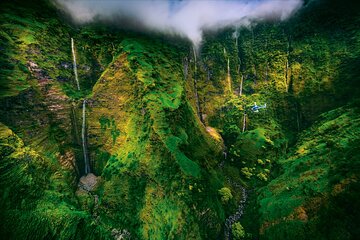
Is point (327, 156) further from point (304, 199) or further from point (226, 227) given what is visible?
point (226, 227)

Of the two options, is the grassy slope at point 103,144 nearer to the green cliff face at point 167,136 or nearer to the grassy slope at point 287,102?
the green cliff face at point 167,136

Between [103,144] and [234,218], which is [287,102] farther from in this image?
[103,144]

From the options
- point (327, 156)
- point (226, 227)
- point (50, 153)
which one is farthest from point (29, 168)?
point (327, 156)

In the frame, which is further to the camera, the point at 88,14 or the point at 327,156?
the point at 88,14

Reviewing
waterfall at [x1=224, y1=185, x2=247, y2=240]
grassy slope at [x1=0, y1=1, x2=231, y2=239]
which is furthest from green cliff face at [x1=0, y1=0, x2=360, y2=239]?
waterfall at [x1=224, y1=185, x2=247, y2=240]

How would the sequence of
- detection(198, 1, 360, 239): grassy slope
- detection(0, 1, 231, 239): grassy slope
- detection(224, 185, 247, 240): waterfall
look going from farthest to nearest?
detection(224, 185, 247, 240): waterfall, detection(198, 1, 360, 239): grassy slope, detection(0, 1, 231, 239): grassy slope

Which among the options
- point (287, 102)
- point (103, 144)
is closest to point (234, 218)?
point (103, 144)

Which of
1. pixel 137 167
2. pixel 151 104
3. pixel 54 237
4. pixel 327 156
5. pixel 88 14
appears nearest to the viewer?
pixel 54 237

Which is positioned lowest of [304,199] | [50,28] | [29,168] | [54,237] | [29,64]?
[304,199]

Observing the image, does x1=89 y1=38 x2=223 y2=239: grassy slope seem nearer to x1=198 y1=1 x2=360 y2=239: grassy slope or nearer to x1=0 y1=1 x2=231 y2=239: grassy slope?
x1=0 y1=1 x2=231 y2=239: grassy slope

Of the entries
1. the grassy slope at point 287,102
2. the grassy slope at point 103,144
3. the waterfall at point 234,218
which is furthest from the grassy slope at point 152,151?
the grassy slope at point 287,102
